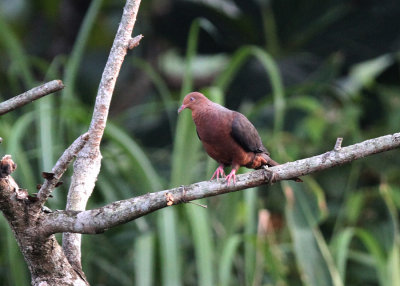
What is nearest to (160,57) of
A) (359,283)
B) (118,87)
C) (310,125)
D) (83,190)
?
(118,87)

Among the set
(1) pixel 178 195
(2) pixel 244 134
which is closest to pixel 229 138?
(2) pixel 244 134

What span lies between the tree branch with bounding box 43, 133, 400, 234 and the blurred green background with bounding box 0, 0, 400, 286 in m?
1.59

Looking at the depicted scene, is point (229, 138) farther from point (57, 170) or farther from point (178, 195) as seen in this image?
point (57, 170)

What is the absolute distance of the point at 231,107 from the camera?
615 centimetres

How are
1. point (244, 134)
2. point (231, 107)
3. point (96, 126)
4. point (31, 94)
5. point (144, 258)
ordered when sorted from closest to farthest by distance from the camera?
point (31, 94)
point (96, 126)
point (244, 134)
point (144, 258)
point (231, 107)

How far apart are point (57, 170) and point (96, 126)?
29 centimetres

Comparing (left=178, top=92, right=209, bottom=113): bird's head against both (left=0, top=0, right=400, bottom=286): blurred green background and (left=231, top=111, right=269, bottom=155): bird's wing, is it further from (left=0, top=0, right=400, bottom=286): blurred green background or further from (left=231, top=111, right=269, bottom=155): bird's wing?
(left=0, top=0, right=400, bottom=286): blurred green background

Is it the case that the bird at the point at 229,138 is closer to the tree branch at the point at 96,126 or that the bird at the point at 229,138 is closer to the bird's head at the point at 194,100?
the bird's head at the point at 194,100

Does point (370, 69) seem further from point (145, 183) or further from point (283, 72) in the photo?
point (145, 183)

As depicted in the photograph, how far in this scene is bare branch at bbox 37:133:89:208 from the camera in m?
1.92

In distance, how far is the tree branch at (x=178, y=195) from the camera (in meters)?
1.89

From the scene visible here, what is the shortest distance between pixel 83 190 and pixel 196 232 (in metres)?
1.51

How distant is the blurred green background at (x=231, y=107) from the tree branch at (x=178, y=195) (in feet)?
5.20

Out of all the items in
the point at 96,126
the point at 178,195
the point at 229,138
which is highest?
the point at 229,138
